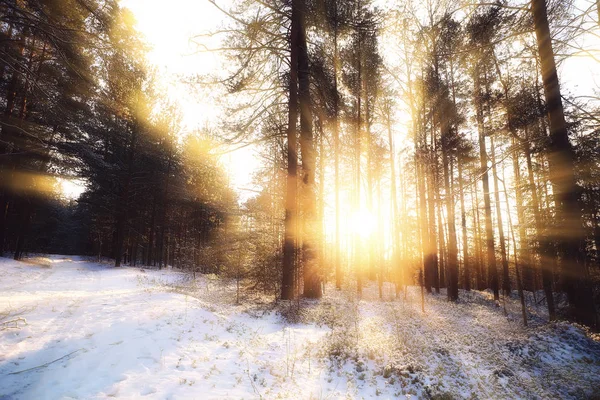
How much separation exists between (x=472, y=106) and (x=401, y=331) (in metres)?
13.6

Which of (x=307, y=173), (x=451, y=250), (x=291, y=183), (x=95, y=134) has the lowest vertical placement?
(x=451, y=250)

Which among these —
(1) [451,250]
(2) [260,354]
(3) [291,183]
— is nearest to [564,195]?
(1) [451,250]

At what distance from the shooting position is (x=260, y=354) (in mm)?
5645

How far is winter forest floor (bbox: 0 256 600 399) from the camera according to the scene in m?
4.07

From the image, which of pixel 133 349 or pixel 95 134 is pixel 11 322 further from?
pixel 95 134

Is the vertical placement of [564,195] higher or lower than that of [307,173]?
lower

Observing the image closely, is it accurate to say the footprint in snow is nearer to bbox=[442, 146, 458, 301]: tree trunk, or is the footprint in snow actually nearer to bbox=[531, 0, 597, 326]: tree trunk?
bbox=[531, 0, 597, 326]: tree trunk

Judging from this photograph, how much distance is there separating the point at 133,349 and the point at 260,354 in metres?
2.40

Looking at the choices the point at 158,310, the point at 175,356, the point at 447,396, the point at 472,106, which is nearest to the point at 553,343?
the point at 447,396

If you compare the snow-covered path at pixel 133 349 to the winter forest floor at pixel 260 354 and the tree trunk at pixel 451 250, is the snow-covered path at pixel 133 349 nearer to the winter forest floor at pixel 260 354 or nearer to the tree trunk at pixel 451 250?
the winter forest floor at pixel 260 354

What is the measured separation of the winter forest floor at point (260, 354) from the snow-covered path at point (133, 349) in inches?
0.9

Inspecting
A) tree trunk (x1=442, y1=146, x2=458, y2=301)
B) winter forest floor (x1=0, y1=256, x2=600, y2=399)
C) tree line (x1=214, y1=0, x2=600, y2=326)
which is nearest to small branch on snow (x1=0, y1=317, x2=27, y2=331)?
winter forest floor (x1=0, y1=256, x2=600, y2=399)

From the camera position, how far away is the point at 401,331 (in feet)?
26.0

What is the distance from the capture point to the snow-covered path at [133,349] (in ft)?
12.5
